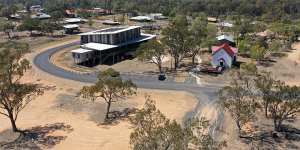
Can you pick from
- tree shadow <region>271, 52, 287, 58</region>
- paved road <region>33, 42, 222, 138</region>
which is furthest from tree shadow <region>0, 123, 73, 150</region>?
tree shadow <region>271, 52, 287, 58</region>

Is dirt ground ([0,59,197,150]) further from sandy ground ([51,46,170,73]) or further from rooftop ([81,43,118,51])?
rooftop ([81,43,118,51])

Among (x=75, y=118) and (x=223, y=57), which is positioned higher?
(x=223, y=57)

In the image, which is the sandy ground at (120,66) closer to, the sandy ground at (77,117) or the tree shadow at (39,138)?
the sandy ground at (77,117)

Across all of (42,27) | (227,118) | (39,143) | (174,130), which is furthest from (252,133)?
(42,27)

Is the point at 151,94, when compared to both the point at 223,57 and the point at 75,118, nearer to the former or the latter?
the point at 75,118

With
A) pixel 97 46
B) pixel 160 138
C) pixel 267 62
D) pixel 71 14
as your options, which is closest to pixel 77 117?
pixel 160 138

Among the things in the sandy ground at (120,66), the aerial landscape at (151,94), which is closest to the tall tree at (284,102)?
the aerial landscape at (151,94)
